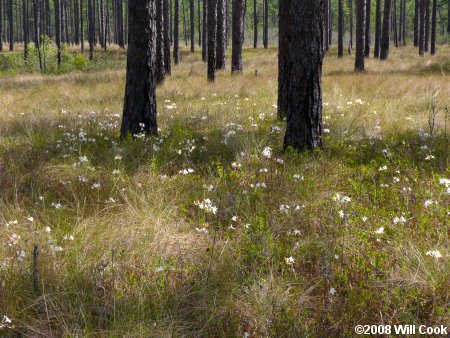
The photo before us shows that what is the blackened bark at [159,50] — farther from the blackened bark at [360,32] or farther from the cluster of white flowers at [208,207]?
the cluster of white flowers at [208,207]

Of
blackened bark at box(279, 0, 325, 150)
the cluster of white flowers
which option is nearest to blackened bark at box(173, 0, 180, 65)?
blackened bark at box(279, 0, 325, 150)

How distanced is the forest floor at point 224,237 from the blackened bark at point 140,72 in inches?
21.2

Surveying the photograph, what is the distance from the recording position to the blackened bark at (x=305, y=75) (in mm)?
5703

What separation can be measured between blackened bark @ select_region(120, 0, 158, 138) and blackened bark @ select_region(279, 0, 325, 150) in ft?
7.67

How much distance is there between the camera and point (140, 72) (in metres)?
7.04

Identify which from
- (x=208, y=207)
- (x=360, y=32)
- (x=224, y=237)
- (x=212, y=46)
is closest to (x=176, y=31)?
(x=360, y=32)

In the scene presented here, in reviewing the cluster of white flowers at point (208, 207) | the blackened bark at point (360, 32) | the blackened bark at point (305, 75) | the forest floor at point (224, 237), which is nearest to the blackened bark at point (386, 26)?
the blackened bark at point (360, 32)

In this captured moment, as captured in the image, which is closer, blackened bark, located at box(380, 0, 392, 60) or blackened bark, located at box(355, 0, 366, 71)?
blackened bark, located at box(355, 0, 366, 71)

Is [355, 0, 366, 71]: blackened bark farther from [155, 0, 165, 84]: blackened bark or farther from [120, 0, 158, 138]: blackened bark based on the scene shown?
[120, 0, 158, 138]: blackened bark

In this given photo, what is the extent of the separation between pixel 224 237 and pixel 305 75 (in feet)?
9.90

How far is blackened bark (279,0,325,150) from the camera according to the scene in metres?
5.70

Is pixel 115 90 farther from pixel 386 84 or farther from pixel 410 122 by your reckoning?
pixel 410 122

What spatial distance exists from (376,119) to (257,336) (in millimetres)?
5849

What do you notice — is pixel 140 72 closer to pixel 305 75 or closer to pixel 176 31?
pixel 305 75
